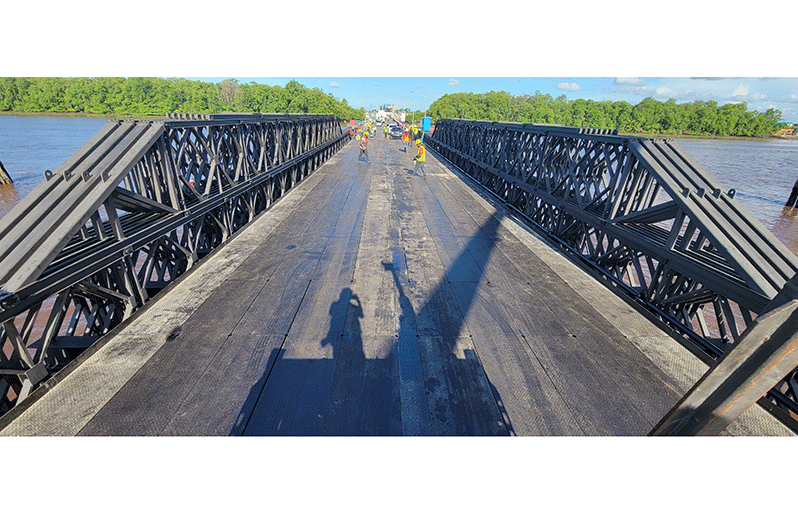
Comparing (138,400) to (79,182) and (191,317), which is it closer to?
(191,317)

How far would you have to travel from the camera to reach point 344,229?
9.45 metres

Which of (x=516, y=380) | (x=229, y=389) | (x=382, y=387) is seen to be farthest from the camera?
(x=516, y=380)

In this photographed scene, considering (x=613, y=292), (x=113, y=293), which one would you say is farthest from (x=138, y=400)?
(x=613, y=292)

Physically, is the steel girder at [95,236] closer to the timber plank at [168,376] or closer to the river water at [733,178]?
the timber plank at [168,376]

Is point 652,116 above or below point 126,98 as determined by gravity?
above

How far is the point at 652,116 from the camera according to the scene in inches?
3917

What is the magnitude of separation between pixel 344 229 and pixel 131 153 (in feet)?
16.7

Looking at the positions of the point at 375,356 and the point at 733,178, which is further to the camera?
the point at 733,178

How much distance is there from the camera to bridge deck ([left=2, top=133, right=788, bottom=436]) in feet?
11.3

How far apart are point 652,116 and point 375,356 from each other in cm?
13228

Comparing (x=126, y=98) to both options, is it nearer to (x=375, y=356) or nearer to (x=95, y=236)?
(x=95, y=236)

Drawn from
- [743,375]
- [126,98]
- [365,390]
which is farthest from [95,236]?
[126,98]

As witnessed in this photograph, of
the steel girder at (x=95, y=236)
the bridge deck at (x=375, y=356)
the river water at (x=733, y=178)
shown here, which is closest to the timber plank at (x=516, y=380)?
the bridge deck at (x=375, y=356)

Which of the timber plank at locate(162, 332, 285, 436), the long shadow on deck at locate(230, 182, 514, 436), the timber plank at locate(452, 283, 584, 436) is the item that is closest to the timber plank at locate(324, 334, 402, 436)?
the long shadow on deck at locate(230, 182, 514, 436)
